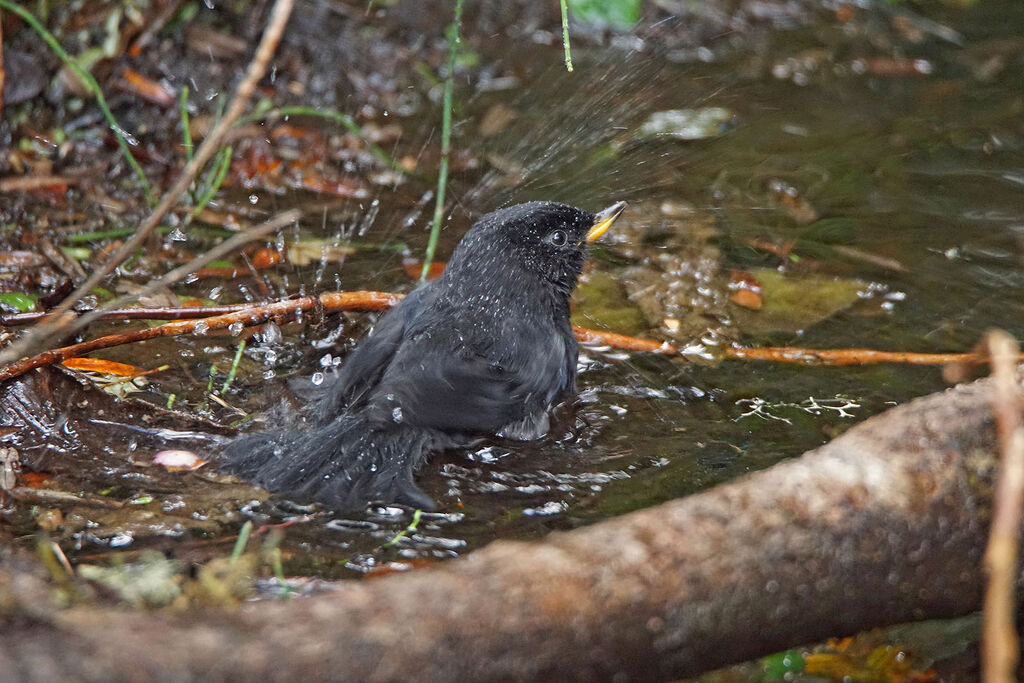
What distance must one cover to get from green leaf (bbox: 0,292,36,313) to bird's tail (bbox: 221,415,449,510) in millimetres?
1149

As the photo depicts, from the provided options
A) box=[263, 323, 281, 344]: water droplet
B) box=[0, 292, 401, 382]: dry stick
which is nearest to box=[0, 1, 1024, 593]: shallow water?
box=[263, 323, 281, 344]: water droplet

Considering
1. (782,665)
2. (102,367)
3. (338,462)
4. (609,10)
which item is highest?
(609,10)

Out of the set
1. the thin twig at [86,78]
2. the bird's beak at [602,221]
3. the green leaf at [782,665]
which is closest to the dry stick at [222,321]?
→ the bird's beak at [602,221]

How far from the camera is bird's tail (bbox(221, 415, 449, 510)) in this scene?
3.29 metres

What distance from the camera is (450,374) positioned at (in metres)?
3.70

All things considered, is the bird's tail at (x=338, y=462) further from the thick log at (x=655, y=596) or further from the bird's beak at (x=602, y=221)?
the thick log at (x=655, y=596)

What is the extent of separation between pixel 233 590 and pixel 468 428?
1.59 meters

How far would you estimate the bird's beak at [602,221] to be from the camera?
4320 mm

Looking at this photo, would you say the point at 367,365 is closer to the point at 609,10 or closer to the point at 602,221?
the point at 602,221

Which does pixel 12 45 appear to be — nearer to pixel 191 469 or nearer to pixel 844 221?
pixel 191 469

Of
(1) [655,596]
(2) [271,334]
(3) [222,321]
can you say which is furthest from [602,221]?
(1) [655,596]

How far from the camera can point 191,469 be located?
3.45 m

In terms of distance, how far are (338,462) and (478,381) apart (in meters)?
0.62

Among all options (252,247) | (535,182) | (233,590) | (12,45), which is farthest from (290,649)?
(12,45)
